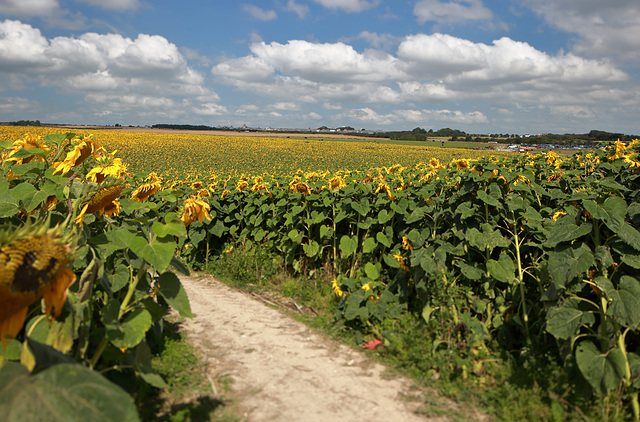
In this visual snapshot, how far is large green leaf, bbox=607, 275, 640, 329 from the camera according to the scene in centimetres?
284

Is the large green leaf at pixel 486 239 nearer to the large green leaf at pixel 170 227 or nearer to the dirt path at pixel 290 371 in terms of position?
the dirt path at pixel 290 371

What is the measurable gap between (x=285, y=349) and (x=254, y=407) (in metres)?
1.07

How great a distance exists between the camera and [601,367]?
275 cm

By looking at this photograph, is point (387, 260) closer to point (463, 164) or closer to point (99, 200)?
point (463, 164)

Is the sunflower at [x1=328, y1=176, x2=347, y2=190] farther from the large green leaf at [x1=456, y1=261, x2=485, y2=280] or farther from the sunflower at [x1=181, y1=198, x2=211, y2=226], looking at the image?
the sunflower at [x1=181, y1=198, x2=211, y2=226]

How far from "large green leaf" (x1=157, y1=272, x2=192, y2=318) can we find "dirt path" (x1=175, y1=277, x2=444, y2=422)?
966 millimetres

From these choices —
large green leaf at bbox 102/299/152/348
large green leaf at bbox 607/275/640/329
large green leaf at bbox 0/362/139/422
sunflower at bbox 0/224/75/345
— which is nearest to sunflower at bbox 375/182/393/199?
large green leaf at bbox 607/275/640/329

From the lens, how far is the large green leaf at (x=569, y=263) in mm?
3059

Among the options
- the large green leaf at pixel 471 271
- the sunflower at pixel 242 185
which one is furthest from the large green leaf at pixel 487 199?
the sunflower at pixel 242 185

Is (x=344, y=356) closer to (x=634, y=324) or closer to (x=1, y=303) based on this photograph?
(x=634, y=324)

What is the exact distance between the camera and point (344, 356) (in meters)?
4.00

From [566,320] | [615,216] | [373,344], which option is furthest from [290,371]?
[615,216]

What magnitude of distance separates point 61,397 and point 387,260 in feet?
12.9

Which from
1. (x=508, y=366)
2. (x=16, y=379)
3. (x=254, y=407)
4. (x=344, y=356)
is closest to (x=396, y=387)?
(x=344, y=356)
